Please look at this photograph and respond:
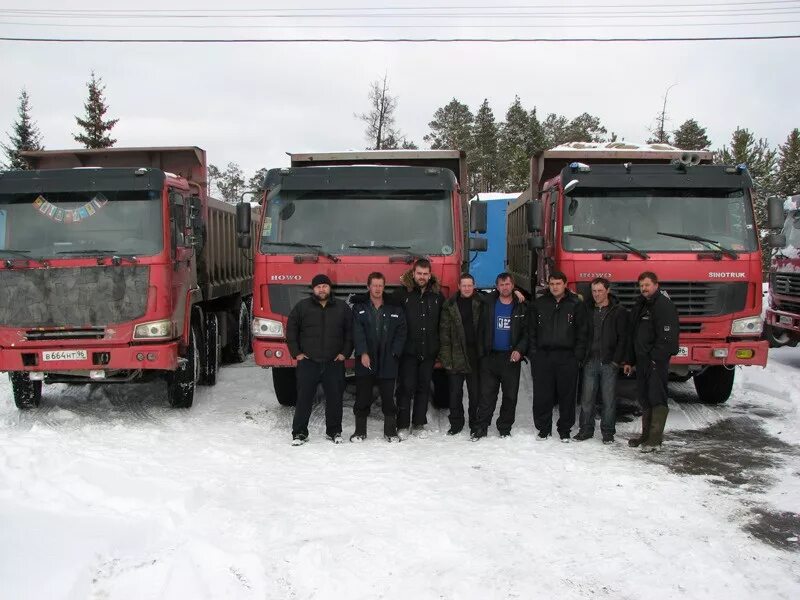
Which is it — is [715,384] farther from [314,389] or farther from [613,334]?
[314,389]

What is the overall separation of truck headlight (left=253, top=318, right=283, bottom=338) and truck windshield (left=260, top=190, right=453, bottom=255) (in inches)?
31.0

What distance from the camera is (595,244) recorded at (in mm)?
8094

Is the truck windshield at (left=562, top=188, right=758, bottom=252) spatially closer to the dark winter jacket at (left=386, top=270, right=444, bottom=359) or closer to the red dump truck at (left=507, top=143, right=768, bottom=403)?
the red dump truck at (left=507, top=143, right=768, bottom=403)

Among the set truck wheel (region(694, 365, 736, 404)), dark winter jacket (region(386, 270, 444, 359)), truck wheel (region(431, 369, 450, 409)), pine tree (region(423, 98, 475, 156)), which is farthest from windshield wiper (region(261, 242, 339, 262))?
pine tree (region(423, 98, 475, 156))

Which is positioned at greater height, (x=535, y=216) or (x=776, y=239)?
(x=535, y=216)

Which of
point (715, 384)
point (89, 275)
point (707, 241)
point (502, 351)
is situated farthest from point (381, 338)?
point (715, 384)

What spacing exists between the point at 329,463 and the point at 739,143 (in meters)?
55.1

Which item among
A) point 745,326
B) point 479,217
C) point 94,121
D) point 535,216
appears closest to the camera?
point 479,217

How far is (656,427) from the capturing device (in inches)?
272

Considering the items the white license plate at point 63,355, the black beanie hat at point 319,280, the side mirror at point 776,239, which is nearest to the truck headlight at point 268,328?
the black beanie hat at point 319,280

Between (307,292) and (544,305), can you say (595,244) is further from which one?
(307,292)

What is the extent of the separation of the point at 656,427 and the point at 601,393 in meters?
0.69

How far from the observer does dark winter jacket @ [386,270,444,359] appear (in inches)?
288

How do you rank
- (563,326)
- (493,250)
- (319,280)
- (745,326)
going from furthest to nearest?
(493,250) < (745,326) < (563,326) < (319,280)
